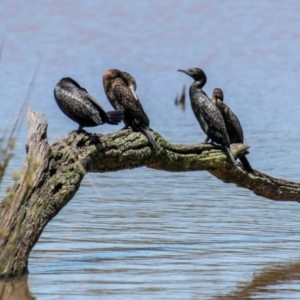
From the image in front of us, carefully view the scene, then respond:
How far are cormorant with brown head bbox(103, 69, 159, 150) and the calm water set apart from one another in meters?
0.84

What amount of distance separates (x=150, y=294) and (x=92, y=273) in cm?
67

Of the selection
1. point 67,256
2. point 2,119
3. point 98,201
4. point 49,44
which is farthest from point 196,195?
point 49,44

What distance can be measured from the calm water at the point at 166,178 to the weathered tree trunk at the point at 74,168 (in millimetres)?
327

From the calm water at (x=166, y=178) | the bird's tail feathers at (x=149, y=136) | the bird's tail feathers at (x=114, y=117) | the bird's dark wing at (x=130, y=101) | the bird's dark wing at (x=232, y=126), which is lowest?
the calm water at (x=166, y=178)

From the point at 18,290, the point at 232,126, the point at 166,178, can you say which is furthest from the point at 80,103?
the point at 166,178

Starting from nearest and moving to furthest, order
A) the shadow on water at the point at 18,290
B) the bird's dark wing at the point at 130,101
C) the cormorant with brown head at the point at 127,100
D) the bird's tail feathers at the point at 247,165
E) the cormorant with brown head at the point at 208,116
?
the shadow on water at the point at 18,290, the cormorant with brown head at the point at 127,100, the bird's dark wing at the point at 130,101, the cormorant with brown head at the point at 208,116, the bird's tail feathers at the point at 247,165

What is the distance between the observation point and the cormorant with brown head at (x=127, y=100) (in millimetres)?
8727

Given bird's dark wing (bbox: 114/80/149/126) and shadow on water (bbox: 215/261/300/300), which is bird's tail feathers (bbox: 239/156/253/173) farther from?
shadow on water (bbox: 215/261/300/300)

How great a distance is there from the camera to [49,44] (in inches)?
904

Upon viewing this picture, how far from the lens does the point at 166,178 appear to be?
1142 cm

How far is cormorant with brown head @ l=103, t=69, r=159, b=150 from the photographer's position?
28.6ft

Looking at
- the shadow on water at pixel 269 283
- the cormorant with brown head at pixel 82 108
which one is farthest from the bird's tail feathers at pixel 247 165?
the cormorant with brown head at pixel 82 108

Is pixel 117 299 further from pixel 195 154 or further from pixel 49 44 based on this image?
pixel 49 44

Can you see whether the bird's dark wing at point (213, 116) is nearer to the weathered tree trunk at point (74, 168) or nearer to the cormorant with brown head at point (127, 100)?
the weathered tree trunk at point (74, 168)
